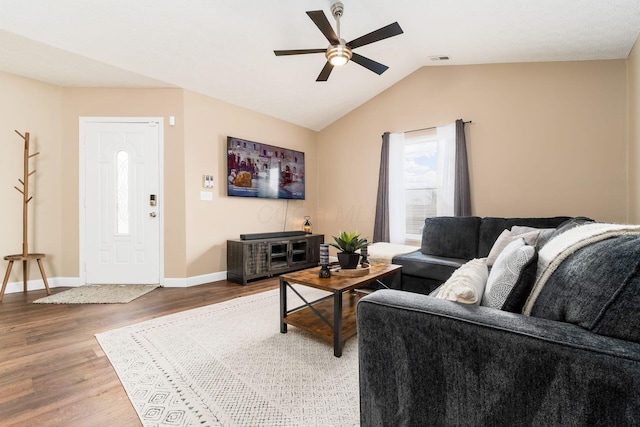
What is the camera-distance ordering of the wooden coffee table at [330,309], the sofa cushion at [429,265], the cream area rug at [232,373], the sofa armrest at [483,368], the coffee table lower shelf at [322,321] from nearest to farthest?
the sofa armrest at [483,368]
the cream area rug at [232,373]
the wooden coffee table at [330,309]
the coffee table lower shelf at [322,321]
the sofa cushion at [429,265]

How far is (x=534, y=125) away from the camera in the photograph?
3.45 metres

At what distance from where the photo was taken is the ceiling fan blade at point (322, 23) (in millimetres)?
2170

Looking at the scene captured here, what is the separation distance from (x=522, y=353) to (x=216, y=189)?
3.97 m

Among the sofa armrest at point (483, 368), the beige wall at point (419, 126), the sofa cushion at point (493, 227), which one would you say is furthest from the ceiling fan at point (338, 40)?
the sofa armrest at point (483, 368)

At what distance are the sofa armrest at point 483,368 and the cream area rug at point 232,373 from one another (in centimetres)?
56

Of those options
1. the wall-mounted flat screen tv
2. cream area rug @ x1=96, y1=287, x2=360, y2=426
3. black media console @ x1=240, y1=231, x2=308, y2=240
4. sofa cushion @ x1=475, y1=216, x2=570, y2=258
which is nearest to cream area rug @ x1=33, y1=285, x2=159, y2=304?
cream area rug @ x1=96, y1=287, x2=360, y2=426

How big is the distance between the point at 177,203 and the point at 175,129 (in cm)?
99

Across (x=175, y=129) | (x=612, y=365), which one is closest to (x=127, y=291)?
(x=175, y=129)

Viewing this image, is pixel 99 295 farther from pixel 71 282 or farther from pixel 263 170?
pixel 263 170

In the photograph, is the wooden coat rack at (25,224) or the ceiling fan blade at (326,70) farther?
the wooden coat rack at (25,224)

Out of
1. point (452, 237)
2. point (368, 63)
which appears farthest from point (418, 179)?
point (368, 63)

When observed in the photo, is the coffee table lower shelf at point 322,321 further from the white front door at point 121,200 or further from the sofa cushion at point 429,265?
the white front door at point 121,200

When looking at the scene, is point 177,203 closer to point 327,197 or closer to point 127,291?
point 127,291

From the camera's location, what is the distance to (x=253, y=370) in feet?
5.67
